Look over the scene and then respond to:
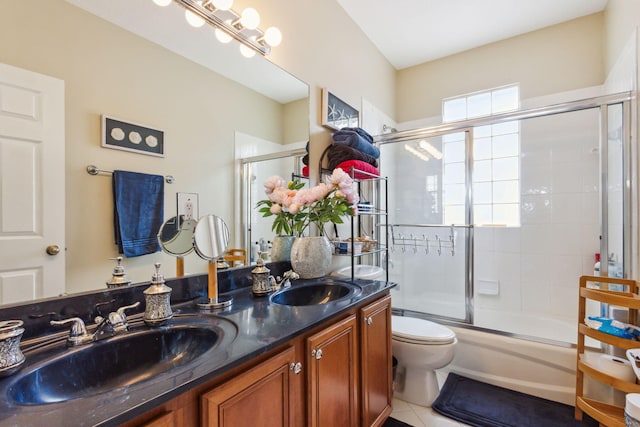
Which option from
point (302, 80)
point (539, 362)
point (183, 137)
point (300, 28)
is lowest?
point (539, 362)

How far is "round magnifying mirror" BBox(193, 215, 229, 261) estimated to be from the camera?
1.18 metres

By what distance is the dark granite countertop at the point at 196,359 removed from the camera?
519 millimetres

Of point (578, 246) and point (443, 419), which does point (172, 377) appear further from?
point (578, 246)

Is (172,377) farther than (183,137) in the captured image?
No

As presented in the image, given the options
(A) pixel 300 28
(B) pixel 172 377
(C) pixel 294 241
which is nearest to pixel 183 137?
(C) pixel 294 241

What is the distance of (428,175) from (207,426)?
2744 mm

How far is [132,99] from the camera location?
3.47 feet

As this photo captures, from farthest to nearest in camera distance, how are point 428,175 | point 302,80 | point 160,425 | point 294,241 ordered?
point 428,175 < point 302,80 < point 294,241 < point 160,425

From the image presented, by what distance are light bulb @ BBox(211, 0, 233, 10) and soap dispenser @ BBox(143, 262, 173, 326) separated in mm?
1147

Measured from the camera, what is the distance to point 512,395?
1935 millimetres

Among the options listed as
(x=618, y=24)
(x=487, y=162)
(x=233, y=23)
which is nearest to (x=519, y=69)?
(x=618, y=24)

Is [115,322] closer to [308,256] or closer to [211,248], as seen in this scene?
[211,248]

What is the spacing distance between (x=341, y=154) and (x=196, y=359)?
1.48 m

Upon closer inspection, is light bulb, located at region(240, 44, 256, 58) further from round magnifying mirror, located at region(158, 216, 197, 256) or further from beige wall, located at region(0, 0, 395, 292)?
round magnifying mirror, located at region(158, 216, 197, 256)
